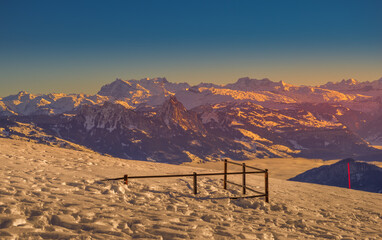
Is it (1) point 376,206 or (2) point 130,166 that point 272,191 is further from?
(2) point 130,166

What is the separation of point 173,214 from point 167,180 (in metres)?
9.47

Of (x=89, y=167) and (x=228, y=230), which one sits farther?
(x=89, y=167)

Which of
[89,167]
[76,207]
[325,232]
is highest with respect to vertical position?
[89,167]

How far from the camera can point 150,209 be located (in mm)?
18594

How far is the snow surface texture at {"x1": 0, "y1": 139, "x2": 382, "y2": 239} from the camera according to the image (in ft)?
48.6

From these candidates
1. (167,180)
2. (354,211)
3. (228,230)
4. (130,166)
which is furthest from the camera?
(130,166)

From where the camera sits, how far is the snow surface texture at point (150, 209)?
14820 millimetres

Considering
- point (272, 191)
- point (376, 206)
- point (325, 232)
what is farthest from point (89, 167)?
point (376, 206)

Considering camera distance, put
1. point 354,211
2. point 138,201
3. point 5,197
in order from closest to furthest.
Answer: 1. point 5,197
2. point 138,201
3. point 354,211

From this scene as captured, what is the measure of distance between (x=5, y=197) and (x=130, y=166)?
17.9m

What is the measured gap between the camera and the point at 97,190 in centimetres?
2116

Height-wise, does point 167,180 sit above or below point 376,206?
above

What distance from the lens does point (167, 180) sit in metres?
27.4

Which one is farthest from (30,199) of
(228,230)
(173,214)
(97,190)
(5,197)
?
(228,230)
